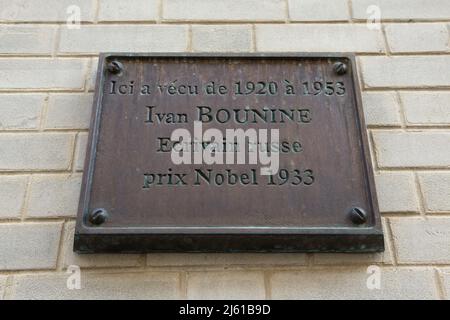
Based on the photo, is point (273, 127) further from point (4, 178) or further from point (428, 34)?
point (4, 178)

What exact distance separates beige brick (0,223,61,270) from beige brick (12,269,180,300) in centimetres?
7

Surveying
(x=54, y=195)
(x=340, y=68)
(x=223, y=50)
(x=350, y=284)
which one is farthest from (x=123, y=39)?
(x=350, y=284)

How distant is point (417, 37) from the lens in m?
3.02

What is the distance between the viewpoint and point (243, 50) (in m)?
2.97

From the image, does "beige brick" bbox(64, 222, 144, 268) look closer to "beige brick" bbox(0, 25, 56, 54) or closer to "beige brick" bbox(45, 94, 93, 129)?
"beige brick" bbox(45, 94, 93, 129)

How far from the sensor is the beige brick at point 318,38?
299 cm

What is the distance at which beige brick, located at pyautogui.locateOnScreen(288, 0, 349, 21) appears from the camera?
3.09m

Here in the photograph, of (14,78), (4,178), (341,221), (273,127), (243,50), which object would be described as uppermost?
(243,50)

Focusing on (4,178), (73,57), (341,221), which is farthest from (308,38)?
(4,178)

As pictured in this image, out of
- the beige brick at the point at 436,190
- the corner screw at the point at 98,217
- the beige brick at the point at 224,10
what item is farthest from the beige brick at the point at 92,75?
the beige brick at the point at 436,190

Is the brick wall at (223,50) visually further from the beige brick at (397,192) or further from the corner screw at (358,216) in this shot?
the corner screw at (358,216)

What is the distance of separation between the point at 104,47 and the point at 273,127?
1189mm

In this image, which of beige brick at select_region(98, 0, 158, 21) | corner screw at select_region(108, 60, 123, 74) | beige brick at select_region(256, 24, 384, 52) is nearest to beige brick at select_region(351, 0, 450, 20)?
beige brick at select_region(256, 24, 384, 52)
